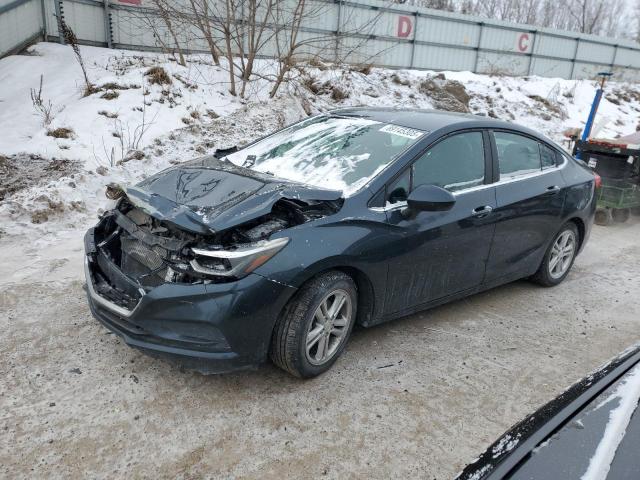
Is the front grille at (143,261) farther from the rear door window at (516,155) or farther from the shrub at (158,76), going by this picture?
the shrub at (158,76)

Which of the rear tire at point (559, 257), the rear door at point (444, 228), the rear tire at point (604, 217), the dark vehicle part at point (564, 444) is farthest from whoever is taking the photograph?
the rear tire at point (604, 217)

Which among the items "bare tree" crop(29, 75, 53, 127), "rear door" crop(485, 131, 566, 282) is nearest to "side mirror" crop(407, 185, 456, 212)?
"rear door" crop(485, 131, 566, 282)

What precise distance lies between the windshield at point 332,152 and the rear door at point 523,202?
976 mm

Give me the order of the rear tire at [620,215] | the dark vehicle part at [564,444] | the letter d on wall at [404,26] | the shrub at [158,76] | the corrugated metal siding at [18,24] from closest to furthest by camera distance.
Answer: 1. the dark vehicle part at [564,444]
2. the rear tire at [620,215]
3. the shrub at [158,76]
4. the corrugated metal siding at [18,24]
5. the letter d on wall at [404,26]

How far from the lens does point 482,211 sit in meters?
4.08

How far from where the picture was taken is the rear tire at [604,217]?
7766 millimetres

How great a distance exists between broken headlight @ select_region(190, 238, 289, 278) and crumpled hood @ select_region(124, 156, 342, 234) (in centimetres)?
14

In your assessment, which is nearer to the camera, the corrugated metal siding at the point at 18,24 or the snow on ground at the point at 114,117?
the snow on ground at the point at 114,117

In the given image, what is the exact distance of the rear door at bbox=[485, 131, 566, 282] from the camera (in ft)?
14.2

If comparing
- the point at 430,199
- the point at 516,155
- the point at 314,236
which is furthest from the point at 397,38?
the point at 314,236

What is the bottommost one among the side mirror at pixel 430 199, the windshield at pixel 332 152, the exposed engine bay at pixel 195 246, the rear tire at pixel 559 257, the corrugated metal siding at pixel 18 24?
the rear tire at pixel 559 257

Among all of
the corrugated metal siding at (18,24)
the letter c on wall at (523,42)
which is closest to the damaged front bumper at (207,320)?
the corrugated metal siding at (18,24)

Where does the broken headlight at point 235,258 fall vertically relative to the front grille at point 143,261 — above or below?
above

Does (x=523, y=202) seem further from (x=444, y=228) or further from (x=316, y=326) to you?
(x=316, y=326)
